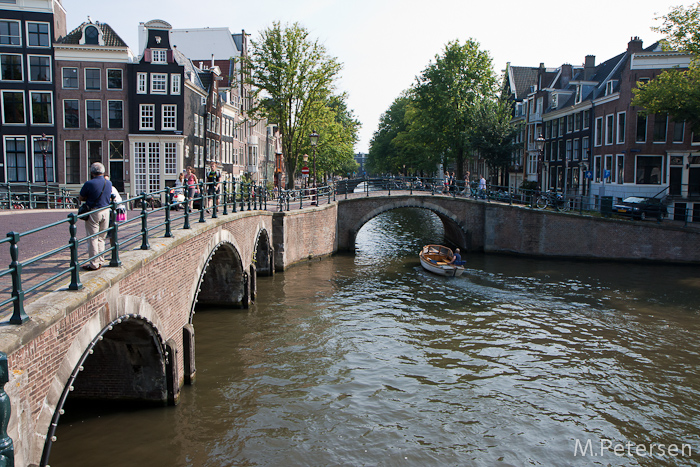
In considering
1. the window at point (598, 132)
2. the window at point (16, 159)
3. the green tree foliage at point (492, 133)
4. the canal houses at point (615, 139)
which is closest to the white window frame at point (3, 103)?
the window at point (16, 159)

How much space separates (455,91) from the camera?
A: 4666cm

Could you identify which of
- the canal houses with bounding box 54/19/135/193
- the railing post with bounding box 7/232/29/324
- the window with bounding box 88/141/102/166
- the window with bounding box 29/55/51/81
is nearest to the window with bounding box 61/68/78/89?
the canal houses with bounding box 54/19/135/193

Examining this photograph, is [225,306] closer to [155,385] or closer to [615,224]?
[155,385]

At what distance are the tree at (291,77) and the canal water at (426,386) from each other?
1813cm

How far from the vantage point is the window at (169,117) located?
36603 mm

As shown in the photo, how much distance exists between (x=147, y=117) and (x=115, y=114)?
1.89m

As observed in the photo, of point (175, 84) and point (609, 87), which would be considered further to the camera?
point (609, 87)

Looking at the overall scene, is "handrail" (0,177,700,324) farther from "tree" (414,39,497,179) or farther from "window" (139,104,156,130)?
"tree" (414,39,497,179)

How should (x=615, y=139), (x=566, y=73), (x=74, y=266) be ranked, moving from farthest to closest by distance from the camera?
(x=566, y=73) < (x=615, y=139) < (x=74, y=266)

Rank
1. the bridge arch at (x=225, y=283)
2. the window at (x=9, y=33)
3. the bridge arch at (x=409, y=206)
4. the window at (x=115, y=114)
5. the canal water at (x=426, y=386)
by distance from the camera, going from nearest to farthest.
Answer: the canal water at (x=426, y=386) < the bridge arch at (x=225, y=283) < the bridge arch at (x=409, y=206) < the window at (x=9, y=33) < the window at (x=115, y=114)

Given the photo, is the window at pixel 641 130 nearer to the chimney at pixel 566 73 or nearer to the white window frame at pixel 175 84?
the chimney at pixel 566 73

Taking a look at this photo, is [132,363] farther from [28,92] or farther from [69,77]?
[28,92]

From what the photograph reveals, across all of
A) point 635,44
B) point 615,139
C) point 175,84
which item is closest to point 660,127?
point 615,139

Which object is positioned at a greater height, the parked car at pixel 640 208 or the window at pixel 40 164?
the window at pixel 40 164
